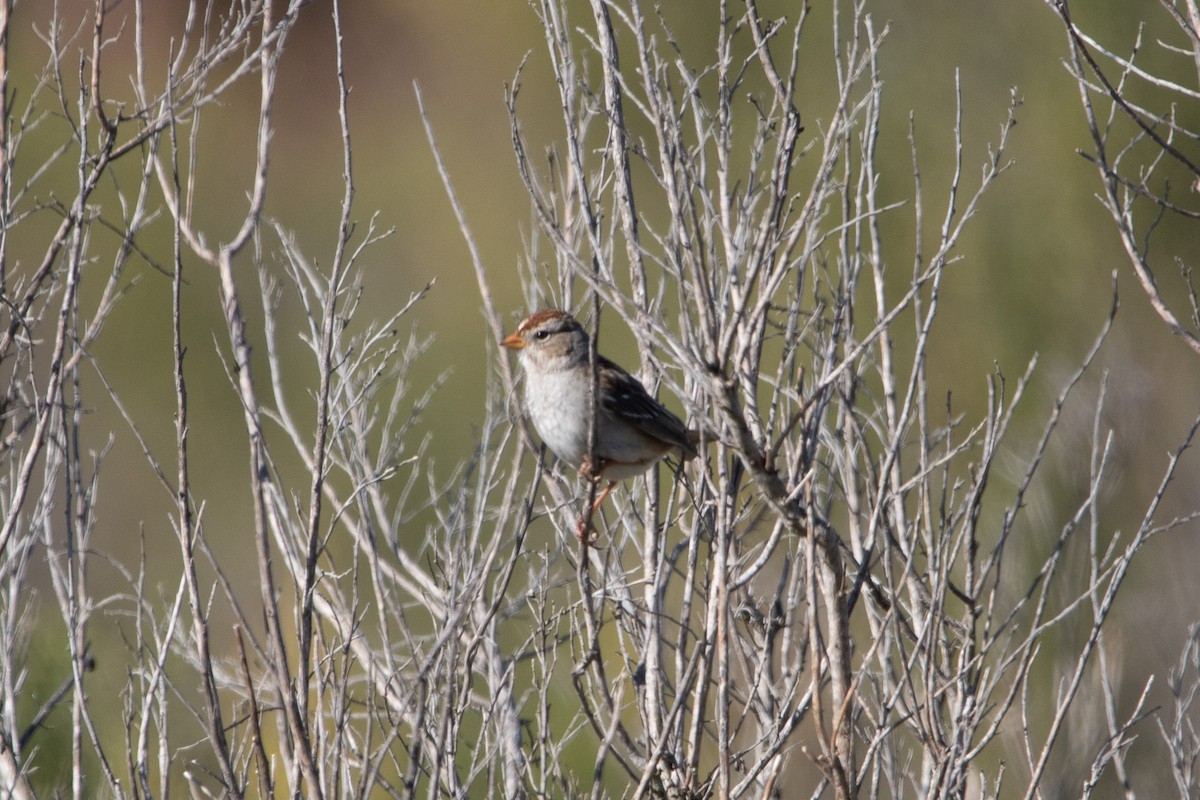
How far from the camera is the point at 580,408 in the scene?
194 inches

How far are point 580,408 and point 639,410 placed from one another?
241mm

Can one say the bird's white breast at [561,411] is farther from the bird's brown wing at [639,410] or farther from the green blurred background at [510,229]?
the green blurred background at [510,229]

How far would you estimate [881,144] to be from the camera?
38.3 feet

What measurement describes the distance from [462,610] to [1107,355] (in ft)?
23.0

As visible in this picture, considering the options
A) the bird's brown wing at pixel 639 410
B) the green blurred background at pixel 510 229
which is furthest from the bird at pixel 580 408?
the green blurred background at pixel 510 229

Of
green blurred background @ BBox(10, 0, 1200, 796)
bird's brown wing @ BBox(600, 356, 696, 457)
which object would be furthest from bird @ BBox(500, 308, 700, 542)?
green blurred background @ BBox(10, 0, 1200, 796)

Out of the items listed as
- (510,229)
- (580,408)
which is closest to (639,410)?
(580,408)

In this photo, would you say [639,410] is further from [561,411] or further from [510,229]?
[510,229]

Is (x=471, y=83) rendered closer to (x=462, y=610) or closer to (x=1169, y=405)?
(x=1169, y=405)

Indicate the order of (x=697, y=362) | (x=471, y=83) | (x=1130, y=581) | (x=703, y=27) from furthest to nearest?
(x=471, y=83), (x=703, y=27), (x=1130, y=581), (x=697, y=362)

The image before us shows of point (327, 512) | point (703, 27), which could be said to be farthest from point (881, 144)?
point (327, 512)

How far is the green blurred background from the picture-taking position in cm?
Answer: 890

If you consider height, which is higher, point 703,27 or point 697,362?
point 703,27

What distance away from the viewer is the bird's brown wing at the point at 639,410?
15.8 feet
